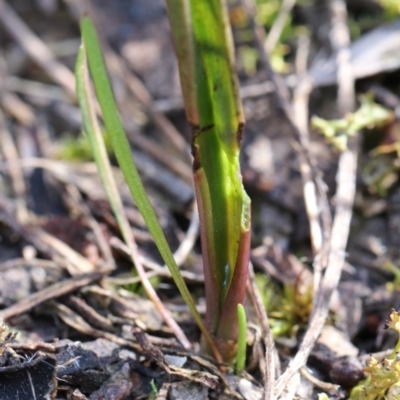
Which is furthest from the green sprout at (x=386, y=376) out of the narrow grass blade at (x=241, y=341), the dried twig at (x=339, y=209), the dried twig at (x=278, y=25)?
the dried twig at (x=278, y=25)

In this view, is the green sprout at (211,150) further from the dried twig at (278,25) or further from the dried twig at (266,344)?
the dried twig at (278,25)

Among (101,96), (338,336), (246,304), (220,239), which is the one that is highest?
(101,96)

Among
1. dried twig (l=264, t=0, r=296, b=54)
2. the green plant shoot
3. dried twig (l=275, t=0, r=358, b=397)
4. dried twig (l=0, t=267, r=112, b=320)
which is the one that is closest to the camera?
the green plant shoot

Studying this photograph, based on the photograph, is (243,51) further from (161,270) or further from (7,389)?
(7,389)

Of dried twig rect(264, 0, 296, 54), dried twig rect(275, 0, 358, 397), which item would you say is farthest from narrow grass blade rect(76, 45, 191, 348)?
dried twig rect(264, 0, 296, 54)

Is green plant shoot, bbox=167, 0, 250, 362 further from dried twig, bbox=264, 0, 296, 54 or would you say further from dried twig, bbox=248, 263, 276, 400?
dried twig, bbox=264, 0, 296, 54

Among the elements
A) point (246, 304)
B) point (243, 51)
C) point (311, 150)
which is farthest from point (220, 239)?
point (243, 51)
